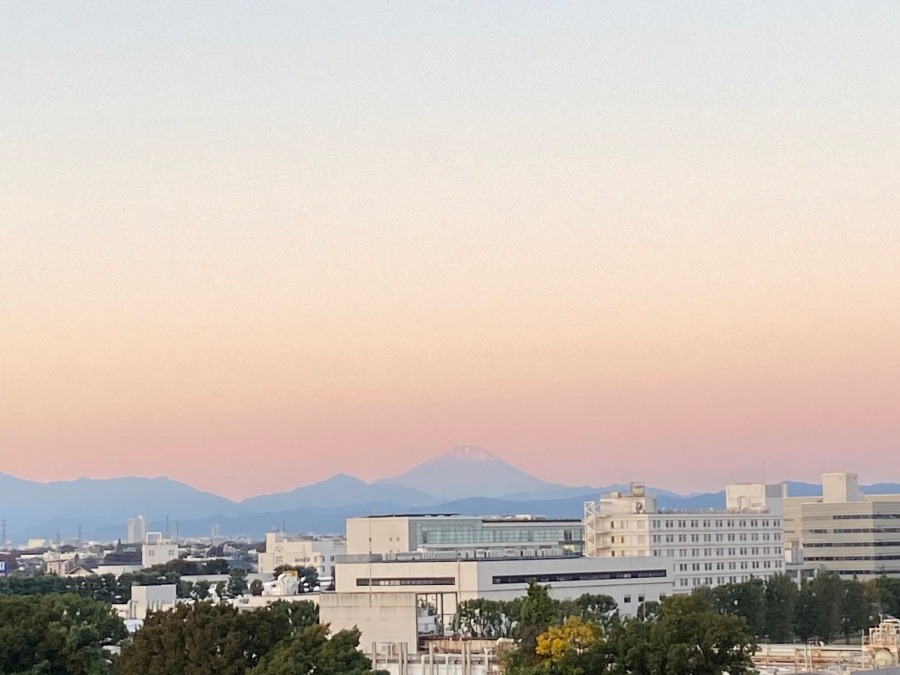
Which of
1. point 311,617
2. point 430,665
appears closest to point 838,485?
point 311,617

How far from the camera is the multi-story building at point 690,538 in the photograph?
138 meters

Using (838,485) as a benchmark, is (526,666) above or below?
below

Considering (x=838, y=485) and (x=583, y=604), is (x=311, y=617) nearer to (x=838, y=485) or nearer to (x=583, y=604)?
(x=583, y=604)

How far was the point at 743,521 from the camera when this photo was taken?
148 metres

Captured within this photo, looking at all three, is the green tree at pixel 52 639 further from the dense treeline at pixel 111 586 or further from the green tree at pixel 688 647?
the dense treeline at pixel 111 586

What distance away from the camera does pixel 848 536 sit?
566 ft

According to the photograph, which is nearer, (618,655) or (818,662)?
(618,655)

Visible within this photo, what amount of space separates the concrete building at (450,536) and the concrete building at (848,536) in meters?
26.9

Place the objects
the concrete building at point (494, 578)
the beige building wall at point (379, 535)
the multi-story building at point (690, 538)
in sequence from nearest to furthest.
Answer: the concrete building at point (494, 578) → the multi-story building at point (690, 538) → the beige building wall at point (379, 535)

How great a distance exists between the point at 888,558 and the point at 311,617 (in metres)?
107

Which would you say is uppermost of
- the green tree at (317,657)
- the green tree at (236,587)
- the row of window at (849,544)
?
the row of window at (849,544)

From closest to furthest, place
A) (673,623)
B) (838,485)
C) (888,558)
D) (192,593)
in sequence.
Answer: (673,623) → (192,593) → (888,558) → (838,485)

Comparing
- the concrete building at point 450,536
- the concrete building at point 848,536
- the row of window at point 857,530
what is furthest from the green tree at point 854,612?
the row of window at point 857,530

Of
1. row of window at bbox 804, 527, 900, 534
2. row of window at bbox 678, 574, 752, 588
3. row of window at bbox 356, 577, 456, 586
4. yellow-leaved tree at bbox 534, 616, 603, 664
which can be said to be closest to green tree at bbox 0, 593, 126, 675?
yellow-leaved tree at bbox 534, 616, 603, 664
